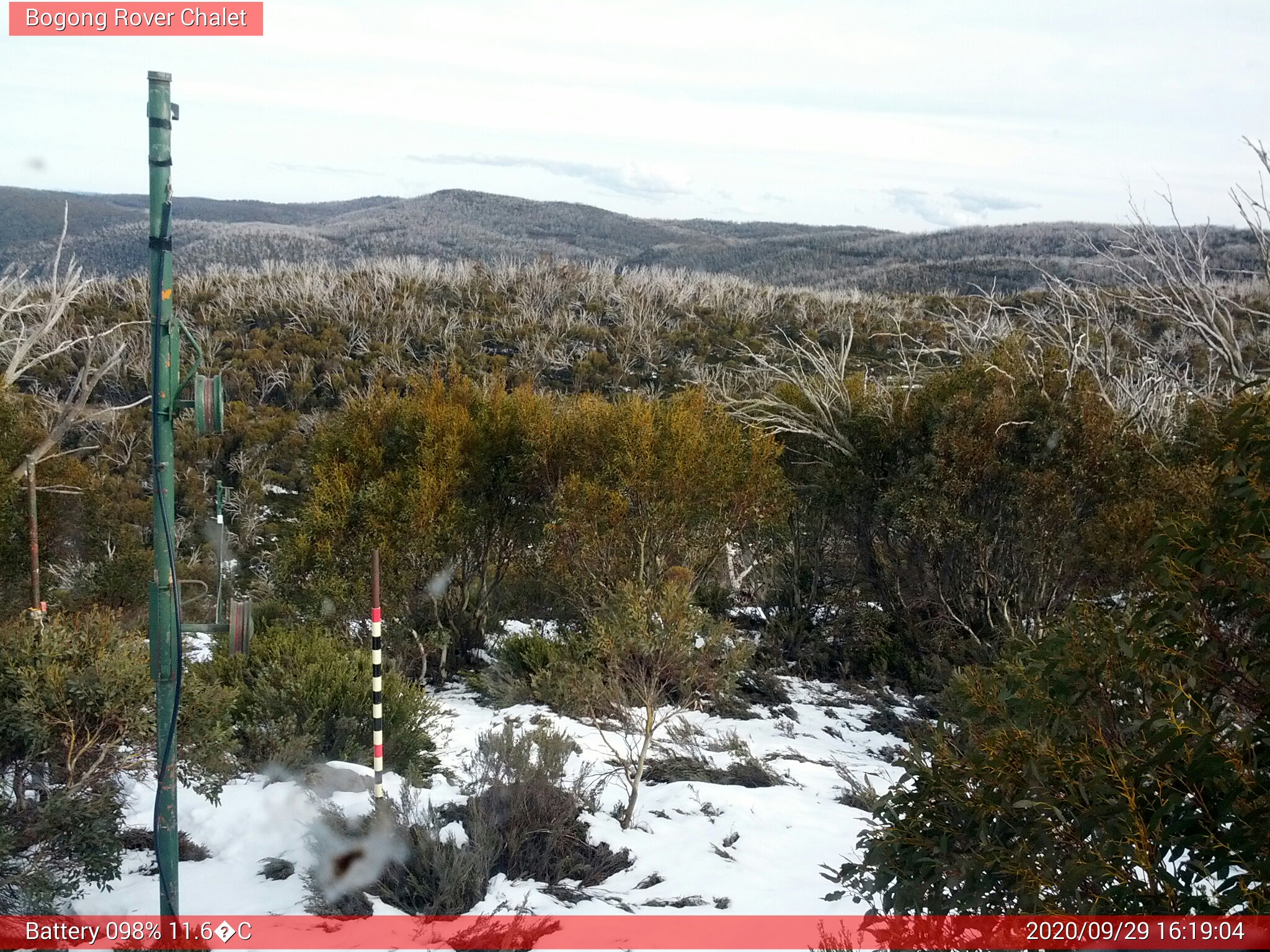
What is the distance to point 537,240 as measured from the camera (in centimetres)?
8738

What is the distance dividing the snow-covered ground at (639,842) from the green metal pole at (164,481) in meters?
1.34

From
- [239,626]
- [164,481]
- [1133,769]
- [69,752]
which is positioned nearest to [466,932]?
[239,626]

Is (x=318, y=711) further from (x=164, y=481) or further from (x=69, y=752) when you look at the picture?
(x=164, y=481)

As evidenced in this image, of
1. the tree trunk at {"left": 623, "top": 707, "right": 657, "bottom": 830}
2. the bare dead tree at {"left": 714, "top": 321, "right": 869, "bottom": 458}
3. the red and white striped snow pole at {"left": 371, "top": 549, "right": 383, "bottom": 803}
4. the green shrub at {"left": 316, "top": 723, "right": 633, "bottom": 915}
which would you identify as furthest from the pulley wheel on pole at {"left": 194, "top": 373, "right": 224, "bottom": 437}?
the bare dead tree at {"left": 714, "top": 321, "right": 869, "bottom": 458}

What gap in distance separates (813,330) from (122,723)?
2556 cm

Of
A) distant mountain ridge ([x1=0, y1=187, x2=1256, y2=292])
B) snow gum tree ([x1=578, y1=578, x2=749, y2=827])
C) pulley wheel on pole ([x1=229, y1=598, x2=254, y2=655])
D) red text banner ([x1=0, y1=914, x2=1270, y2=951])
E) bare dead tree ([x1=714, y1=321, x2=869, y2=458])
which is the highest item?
distant mountain ridge ([x1=0, y1=187, x2=1256, y2=292])

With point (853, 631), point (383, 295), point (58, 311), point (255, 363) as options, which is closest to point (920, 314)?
point (383, 295)

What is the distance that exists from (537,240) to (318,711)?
3300 inches

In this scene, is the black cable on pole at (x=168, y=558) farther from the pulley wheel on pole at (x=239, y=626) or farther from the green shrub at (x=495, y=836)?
the green shrub at (x=495, y=836)

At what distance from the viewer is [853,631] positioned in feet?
40.6

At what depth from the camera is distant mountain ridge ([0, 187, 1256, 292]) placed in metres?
55.3

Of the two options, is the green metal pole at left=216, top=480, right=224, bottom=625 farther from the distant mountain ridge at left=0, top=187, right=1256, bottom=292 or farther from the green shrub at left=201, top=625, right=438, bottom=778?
the distant mountain ridge at left=0, top=187, right=1256, bottom=292

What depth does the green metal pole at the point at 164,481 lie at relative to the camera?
12.5 ft

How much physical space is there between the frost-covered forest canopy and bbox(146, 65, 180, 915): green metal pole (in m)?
0.95
